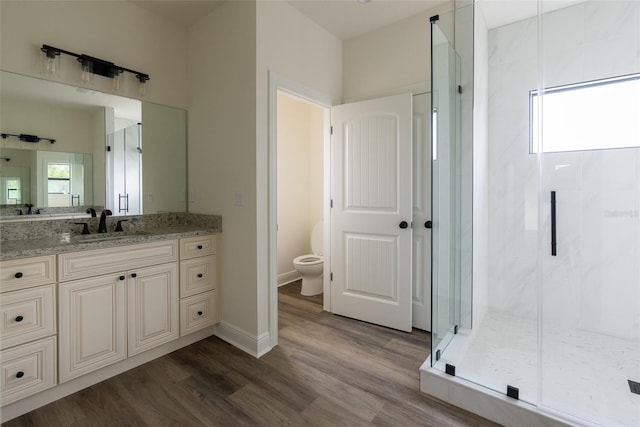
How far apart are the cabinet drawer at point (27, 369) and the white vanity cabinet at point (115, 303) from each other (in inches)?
2.1

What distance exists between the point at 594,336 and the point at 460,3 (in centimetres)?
270

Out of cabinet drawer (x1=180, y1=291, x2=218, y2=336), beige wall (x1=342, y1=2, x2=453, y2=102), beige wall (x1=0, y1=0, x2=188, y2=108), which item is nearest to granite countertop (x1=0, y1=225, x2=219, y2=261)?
cabinet drawer (x1=180, y1=291, x2=218, y2=336)

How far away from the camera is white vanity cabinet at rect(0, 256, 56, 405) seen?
1.52 m

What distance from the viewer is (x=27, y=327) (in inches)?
62.9

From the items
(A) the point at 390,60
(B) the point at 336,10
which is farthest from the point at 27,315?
(A) the point at 390,60

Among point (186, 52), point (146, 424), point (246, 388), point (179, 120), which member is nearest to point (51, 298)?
point (146, 424)

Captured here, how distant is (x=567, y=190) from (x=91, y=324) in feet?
11.2

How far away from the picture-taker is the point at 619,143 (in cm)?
215

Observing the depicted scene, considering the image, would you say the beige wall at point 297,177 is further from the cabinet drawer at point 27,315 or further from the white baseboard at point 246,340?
the cabinet drawer at point 27,315

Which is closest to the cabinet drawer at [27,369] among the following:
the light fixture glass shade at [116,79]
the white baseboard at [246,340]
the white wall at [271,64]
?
the white baseboard at [246,340]

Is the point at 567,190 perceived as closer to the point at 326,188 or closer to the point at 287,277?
the point at 326,188

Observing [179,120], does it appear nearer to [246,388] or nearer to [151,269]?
[151,269]

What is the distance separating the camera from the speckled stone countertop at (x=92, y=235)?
166 cm

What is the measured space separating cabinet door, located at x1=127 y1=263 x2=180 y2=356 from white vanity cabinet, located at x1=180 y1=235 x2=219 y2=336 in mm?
64
